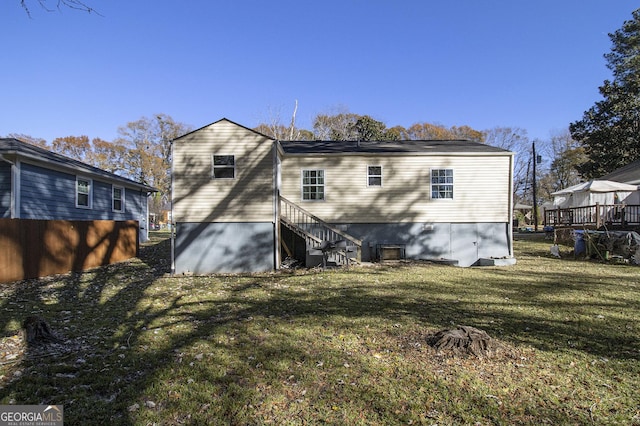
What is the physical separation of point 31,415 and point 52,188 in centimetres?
1187

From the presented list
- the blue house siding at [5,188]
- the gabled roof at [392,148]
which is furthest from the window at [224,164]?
the blue house siding at [5,188]

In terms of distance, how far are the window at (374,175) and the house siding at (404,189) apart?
0.16m

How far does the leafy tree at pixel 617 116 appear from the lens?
25.4 meters

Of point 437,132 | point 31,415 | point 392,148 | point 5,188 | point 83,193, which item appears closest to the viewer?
point 31,415

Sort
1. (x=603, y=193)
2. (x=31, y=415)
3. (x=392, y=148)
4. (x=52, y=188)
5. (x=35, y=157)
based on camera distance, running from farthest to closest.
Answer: (x=603, y=193), (x=392, y=148), (x=52, y=188), (x=35, y=157), (x=31, y=415)

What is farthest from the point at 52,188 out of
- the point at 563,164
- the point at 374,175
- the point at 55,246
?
→ the point at 563,164

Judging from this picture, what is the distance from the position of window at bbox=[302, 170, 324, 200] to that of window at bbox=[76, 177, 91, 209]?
8803mm

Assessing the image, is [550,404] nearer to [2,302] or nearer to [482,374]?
[482,374]

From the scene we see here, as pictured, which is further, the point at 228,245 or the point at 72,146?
the point at 72,146

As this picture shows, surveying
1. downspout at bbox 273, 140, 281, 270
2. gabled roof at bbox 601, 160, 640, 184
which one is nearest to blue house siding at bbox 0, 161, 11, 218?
downspout at bbox 273, 140, 281, 270

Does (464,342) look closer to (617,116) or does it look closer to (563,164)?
(617,116)

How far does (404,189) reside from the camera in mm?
13758

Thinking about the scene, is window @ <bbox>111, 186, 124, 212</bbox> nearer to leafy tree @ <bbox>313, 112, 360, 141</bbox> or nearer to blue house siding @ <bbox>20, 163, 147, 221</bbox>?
blue house siding @ <bbox>20, 163, 147, 221</bbox>

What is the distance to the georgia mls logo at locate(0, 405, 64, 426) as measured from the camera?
3.03 meters
